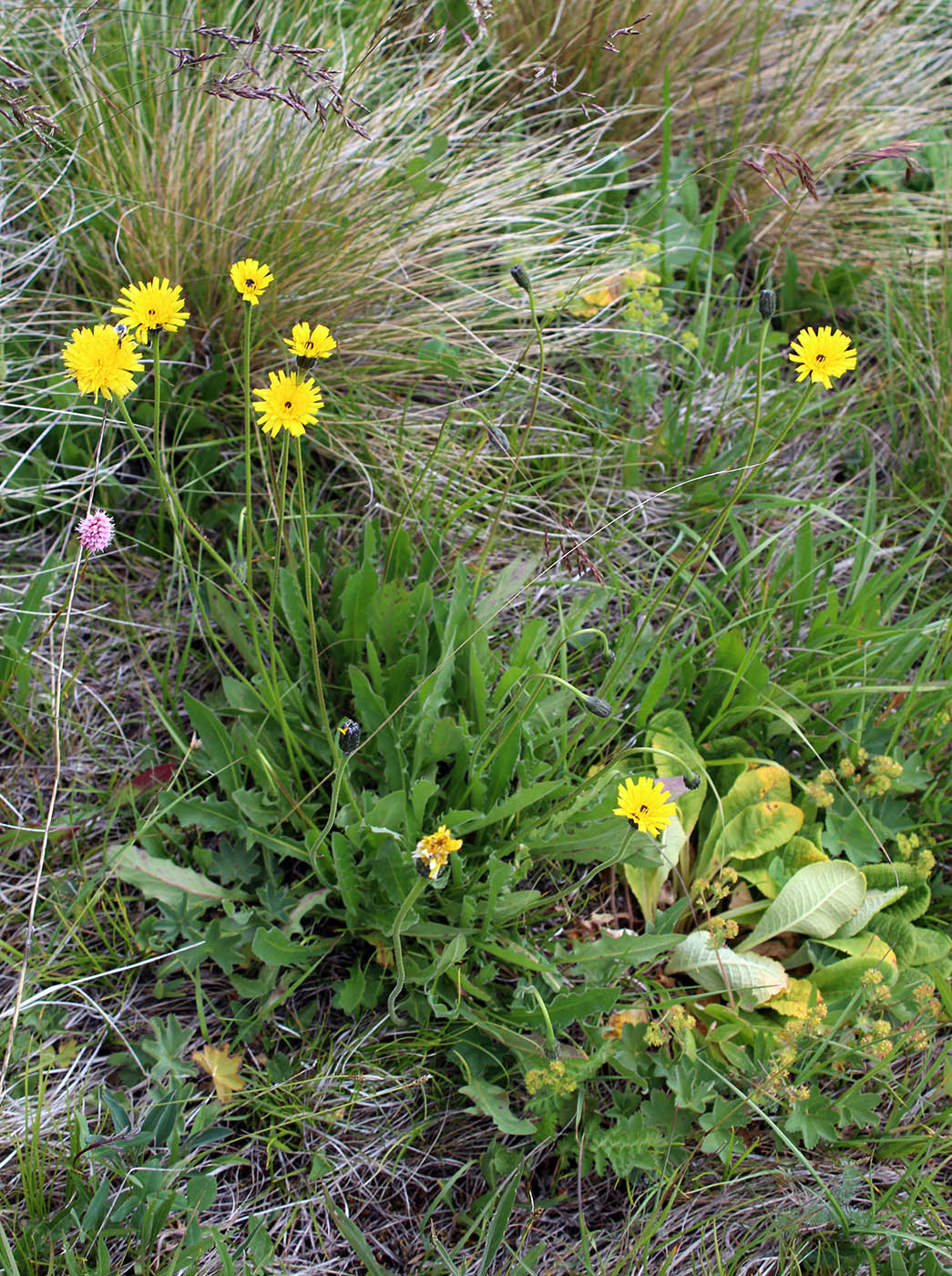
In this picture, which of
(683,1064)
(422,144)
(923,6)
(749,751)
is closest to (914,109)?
(923,6)

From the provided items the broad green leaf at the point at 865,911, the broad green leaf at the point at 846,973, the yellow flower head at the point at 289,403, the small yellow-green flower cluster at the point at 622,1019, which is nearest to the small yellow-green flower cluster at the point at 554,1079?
Answer: the small yellow-green flower cluster at the point at 622,1019

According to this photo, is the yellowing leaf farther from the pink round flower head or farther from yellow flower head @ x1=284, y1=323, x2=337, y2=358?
yellow flower head @ x1=284, y1=323, x2=337, y2=358

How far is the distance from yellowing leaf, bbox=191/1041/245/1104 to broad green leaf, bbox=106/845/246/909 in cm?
22

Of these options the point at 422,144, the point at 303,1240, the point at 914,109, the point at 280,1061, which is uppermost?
the point at 914,109

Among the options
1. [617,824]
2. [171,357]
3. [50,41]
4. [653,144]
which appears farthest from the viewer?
[653,144]

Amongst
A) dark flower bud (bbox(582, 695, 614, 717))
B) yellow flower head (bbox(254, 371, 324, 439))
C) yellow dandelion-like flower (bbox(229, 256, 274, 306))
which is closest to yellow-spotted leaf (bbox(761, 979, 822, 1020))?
dark flower bud (bbox(582, 695, 614, 717))

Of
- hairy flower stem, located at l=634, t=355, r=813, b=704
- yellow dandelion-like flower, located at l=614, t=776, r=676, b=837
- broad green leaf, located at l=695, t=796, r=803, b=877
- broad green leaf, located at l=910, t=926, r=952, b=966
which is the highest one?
hairy flower stem, located at l=634, t=355, r=813, b=704

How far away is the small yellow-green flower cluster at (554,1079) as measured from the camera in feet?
4.57

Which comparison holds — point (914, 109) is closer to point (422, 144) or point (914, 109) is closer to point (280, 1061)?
point (422, 144)

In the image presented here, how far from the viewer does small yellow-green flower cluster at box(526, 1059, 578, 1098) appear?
1.39 meters

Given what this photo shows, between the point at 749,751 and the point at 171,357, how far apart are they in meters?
1.46

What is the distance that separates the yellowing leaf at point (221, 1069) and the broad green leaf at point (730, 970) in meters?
0.73

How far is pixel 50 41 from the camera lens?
232cm

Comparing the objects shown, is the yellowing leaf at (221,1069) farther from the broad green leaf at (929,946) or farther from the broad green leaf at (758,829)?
the broad green leaf at (929,946)
